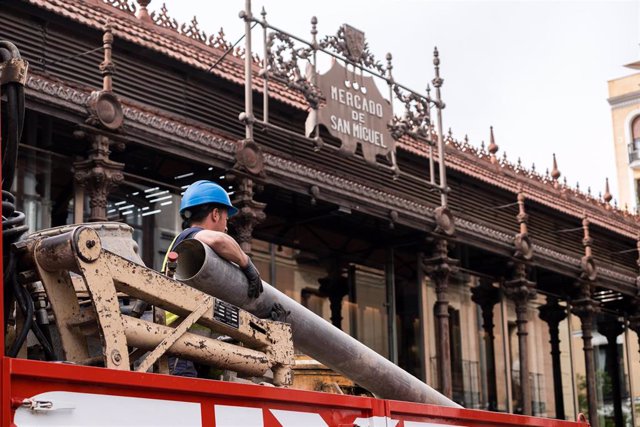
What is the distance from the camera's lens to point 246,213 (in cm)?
1541

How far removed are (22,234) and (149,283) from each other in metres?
0.47

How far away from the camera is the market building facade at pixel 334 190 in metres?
14.6

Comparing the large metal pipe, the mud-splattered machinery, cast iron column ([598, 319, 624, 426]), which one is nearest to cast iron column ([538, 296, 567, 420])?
cast iron column ([598, 319, 624, 426])

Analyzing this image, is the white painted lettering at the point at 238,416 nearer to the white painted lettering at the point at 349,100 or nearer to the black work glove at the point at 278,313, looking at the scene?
the black work glove at the point at 278,313

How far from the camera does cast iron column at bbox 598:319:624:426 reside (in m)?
27.9

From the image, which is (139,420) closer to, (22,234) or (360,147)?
(22,234)

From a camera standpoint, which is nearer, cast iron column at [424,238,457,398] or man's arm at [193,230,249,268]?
man's arm at [193,230,249,268]

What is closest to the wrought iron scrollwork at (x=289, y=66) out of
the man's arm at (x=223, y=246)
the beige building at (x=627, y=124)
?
the man's arm at (x=223, y=246)

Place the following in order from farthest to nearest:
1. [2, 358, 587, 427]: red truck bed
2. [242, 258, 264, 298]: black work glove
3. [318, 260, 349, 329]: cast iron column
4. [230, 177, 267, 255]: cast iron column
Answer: [318, 260, 349, 329]: cast iron column
[230, 177, 267, 255]: cast iron column
[242, 258, 264, 298]: black work glove
[2, 358, 587, 427]: red truck bed

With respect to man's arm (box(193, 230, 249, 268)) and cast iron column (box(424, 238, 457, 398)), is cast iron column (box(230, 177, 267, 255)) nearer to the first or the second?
cast iron column (box(424, 238, 457, 398))

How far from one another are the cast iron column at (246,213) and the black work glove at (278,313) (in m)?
10.5

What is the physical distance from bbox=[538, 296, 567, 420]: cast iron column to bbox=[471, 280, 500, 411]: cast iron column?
246 centimetres

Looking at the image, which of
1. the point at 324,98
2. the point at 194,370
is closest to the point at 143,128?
the point at 324,98

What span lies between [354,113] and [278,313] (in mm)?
13061
